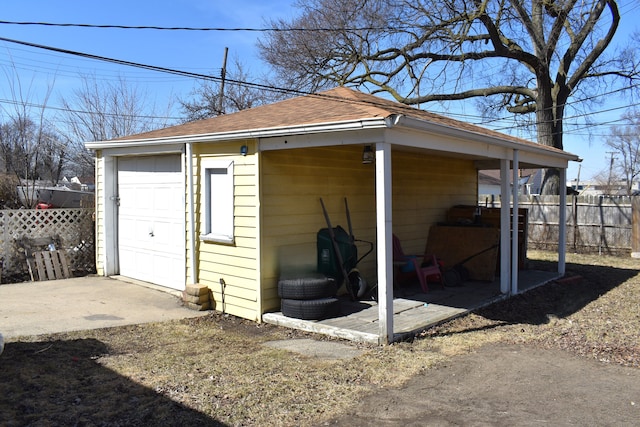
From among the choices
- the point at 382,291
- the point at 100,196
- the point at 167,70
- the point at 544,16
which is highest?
the point at 544,16

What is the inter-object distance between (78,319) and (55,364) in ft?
6.32

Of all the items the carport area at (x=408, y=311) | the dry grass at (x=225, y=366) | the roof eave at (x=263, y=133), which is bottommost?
the dry grass at (x=225, y=366)

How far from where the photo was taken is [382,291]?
18.9 ft

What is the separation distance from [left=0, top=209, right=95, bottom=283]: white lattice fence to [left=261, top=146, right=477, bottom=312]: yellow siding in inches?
197

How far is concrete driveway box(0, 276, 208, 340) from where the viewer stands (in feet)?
21.2

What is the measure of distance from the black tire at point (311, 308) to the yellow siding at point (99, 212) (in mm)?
4861

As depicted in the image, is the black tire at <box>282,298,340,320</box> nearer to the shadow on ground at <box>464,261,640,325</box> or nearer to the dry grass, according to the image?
the dry grass

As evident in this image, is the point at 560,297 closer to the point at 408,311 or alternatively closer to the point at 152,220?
the point at 408,311

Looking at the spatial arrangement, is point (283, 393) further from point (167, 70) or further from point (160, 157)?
point (160, 157)

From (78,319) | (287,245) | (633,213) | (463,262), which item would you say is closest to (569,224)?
(633,213)

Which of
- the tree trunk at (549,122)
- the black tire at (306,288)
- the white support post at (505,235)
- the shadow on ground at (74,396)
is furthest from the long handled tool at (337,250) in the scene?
the tree trunk at (549,122)

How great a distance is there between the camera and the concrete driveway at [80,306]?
646 centimetres

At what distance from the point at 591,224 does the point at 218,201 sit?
11907mm

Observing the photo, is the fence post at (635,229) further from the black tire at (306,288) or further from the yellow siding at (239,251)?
the yellow siding at (239,251)
